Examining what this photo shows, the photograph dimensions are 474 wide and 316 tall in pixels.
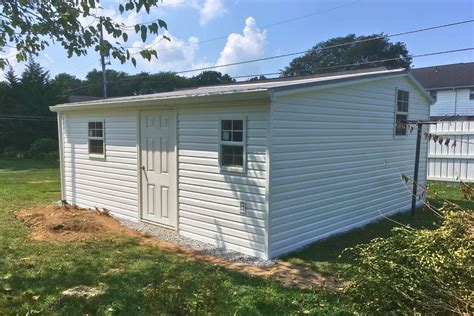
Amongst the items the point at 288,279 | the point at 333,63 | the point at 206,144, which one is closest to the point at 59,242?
the point at 206,144

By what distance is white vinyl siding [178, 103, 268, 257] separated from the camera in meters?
5.64

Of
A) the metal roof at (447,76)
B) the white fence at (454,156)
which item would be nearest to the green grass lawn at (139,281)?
the white fence at (454,156)

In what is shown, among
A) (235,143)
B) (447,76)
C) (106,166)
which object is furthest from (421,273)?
(447,76)

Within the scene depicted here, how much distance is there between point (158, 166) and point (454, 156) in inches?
389

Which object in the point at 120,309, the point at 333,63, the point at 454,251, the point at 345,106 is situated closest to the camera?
the point at 454,251

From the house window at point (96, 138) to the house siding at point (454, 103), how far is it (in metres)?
28.9

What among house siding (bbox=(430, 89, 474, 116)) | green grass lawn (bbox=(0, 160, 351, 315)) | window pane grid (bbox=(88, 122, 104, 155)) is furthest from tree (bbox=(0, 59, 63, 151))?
house siding (bbox=(430, 89, 474, 116))

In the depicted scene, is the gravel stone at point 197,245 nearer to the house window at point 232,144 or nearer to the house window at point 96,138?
the house window at point 232,144

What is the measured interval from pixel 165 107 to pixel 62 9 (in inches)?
134

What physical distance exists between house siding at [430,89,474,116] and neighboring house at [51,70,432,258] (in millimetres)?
24547

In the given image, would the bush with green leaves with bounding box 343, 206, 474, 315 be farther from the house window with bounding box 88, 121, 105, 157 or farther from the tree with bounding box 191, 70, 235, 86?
the tree with bounding box 191, 70, 235, 86

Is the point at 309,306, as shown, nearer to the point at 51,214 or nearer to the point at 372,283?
the point at 372,283

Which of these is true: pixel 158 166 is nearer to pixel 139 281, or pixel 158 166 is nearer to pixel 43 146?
pixel 139 281

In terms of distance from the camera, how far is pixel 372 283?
2943 mm
